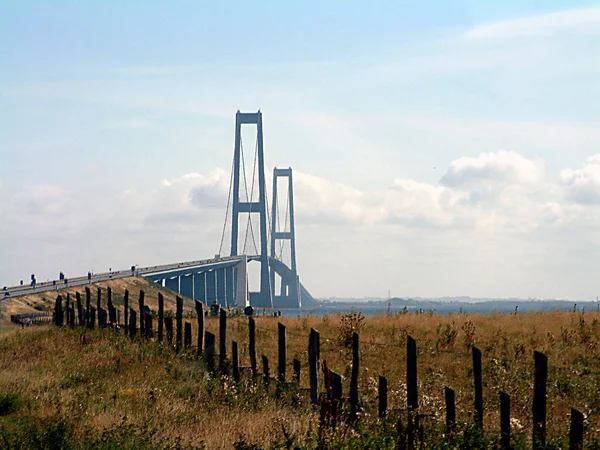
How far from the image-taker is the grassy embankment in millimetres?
11555

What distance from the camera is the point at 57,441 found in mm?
11094

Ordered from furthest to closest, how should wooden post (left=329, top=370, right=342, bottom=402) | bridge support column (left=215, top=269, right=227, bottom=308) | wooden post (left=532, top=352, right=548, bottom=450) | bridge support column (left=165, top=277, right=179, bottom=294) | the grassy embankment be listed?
bridge support column (left=215, top=269, right=227, bottom=308) → bridge support column (left=165, top=277, right=179, bottom=294) → wooden post (left=329, top=370, right=342, bottom=402) → the grassy embankment → wooden post (left=532, top=352, right=548, bottom=450)

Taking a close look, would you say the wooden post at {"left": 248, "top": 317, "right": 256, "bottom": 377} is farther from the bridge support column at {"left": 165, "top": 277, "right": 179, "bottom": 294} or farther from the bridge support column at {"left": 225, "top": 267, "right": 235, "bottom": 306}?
the bridge support column at {"left": 225, "top": 267, "right": 235, "bottom": 306}

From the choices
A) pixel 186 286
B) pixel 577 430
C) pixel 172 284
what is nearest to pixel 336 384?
pixel 577 430

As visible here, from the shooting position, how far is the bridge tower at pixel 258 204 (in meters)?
125

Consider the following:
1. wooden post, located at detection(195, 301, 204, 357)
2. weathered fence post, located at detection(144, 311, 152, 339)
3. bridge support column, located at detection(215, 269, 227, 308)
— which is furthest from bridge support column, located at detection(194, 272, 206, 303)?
wooden post, located at detection(195, 301, 204, 357)

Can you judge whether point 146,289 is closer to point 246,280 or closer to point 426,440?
point 246,280

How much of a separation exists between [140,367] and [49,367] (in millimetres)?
1874

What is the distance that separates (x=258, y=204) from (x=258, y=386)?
111m

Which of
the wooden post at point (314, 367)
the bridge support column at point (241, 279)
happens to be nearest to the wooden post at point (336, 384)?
the wooden post at point (314, 367)

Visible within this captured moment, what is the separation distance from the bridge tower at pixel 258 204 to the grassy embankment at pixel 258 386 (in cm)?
9721

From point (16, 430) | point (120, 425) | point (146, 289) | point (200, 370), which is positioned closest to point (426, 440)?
point (120, 425)

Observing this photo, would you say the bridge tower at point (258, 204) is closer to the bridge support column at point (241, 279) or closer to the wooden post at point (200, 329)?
the bridge support column at point (241, 279)

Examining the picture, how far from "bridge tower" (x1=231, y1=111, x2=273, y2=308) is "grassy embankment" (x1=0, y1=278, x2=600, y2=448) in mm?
97206
